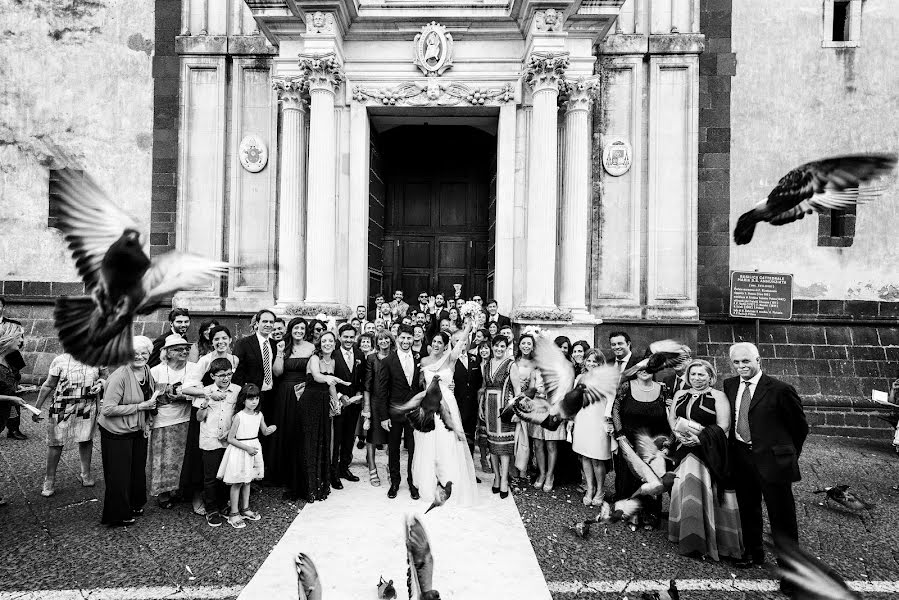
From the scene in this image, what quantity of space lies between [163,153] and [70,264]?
11.3 feet

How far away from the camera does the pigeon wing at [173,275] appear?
236cm

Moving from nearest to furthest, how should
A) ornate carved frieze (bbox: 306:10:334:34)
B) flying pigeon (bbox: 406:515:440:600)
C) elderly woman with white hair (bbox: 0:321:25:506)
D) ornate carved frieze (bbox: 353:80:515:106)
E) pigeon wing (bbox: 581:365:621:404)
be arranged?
flying pigeon (bbox: 406:515:440:600) → elderly woman with white hair (bbox: 0:321:25:506) → pigeon wing (bbox: 581:365:621:404) → ornate carved frieze (bbox: 306:10:334:34) → ornate carved frieze (bbox: 353:80:515:106)

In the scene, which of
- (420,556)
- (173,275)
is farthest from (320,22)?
(420,556)

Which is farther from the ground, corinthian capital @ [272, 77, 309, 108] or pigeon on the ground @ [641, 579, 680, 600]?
corinthian capital @ [272, 77, 309, 108]

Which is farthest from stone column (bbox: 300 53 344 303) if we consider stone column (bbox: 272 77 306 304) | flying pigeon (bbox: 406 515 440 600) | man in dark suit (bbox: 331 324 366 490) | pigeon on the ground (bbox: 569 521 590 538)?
flying pigeon (bbox: 406 515 440 600)

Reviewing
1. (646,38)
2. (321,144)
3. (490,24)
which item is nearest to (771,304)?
(646,38)

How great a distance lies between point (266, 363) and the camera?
5910 millimetres

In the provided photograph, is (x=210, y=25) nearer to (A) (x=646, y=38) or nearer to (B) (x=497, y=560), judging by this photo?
(A) (x=646, y=38)

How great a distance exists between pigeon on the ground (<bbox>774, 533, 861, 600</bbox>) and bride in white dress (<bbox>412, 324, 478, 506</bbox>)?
312cm

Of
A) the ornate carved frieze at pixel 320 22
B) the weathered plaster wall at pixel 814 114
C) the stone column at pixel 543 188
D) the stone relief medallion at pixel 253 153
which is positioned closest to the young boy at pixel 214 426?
the stone column at pixel 543 188

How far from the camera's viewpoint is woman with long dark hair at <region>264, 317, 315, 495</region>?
230 inches

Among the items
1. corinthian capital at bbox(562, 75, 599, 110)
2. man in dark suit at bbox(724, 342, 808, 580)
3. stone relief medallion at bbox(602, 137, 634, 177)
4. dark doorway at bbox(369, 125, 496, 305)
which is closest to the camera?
man in dark suit at bbox(724, 342, 808, 580)

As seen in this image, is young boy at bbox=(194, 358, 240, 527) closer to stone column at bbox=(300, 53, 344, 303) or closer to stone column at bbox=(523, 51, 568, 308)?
stone column at bbox=(300, 53, 344, 303)

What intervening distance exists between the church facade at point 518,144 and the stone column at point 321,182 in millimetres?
42
